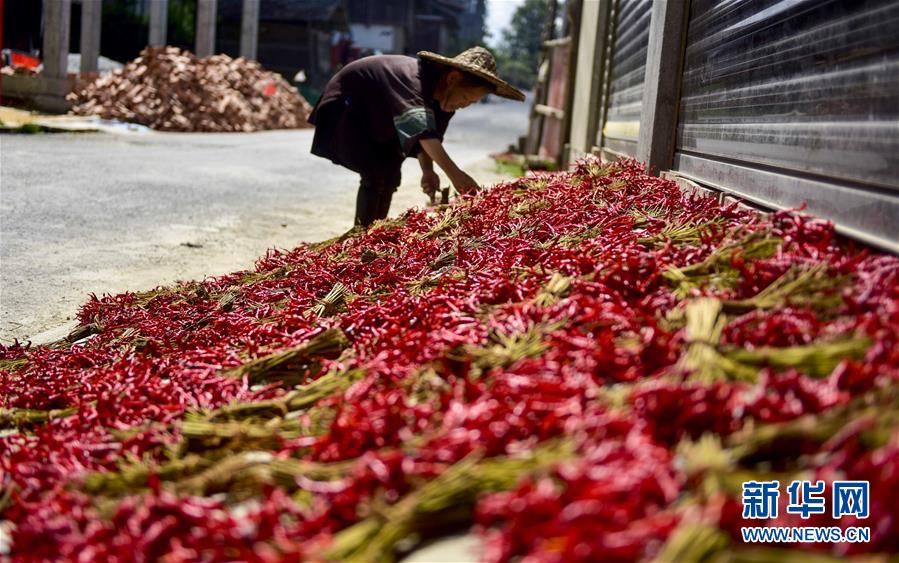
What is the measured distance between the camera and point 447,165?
20.0ft

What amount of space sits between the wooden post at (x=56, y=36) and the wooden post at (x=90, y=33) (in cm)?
154

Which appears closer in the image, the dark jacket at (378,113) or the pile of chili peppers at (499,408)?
the pile of chili peppers at (499,408)

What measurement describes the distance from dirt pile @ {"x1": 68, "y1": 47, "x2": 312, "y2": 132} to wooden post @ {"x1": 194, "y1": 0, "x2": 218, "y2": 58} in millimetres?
1791

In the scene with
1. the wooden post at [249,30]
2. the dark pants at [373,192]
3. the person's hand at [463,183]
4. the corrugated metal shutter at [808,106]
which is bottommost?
the dark pants at [373,192]

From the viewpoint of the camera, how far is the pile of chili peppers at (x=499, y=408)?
178cm

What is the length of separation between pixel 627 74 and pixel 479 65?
303 cm

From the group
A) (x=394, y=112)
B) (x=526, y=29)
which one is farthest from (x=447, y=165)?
(x=526, y=29)

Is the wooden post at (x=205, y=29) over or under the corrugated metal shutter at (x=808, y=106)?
over

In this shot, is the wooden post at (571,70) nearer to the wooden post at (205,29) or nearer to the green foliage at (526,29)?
the wooden post at (205,29)

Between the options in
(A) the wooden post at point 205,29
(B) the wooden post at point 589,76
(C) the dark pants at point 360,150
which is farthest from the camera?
(A) the wooden post at point 205,29

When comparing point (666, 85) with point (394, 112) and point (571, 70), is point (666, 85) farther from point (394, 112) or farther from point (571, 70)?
point (571, 70)

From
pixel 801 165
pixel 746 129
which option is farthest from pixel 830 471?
pixel 746 129

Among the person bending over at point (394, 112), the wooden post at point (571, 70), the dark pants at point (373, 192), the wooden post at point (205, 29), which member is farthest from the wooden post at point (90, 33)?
the dark pants at point (373, 192)

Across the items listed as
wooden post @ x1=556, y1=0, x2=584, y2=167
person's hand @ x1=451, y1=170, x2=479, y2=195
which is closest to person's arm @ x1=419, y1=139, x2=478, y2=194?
person's hand @ x1=451, y1=170, x2=479, y2=195
